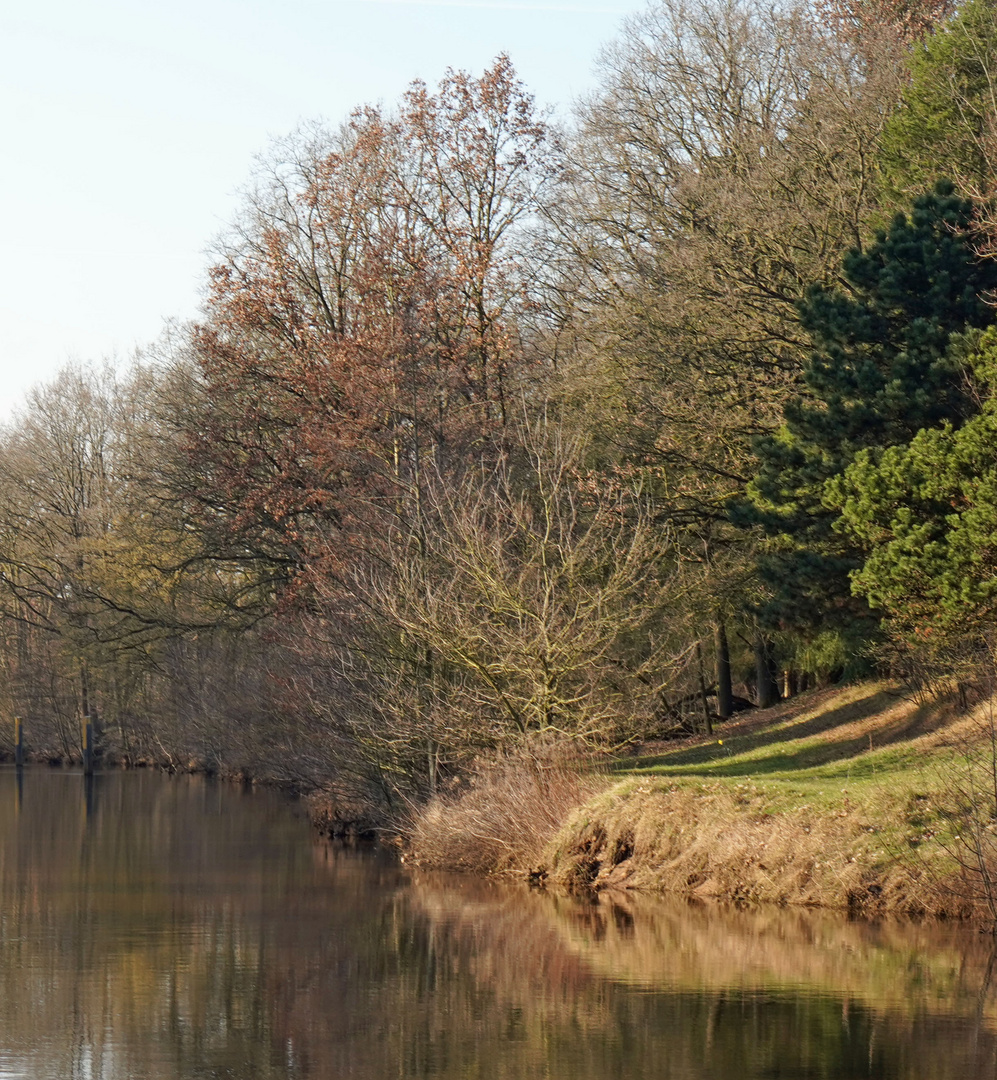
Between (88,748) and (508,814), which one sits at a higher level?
(88,748)

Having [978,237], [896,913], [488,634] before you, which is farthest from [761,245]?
[896,913]

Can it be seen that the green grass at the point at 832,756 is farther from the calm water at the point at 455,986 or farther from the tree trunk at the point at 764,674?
the calm water at the point at 455,986

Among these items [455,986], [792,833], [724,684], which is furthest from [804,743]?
[455,986]

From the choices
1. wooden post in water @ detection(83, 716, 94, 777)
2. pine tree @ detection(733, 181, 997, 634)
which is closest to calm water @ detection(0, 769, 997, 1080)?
pine tree @ detection(733, 181, 997, 634)

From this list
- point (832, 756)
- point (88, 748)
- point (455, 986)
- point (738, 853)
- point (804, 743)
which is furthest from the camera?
point (88, 748)

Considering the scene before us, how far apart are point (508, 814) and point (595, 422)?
11697 mm

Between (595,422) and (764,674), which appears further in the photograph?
(764,674)

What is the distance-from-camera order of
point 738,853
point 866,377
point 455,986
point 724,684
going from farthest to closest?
point 724,684 < point 866,377 < point 738,853 < point 455,986

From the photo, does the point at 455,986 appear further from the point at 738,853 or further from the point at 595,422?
the point at 595,422

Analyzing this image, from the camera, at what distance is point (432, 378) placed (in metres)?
30.4

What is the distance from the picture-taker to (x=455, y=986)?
49.4ft

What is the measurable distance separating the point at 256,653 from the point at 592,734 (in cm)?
1970

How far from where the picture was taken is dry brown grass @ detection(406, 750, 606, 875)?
22.0 meters

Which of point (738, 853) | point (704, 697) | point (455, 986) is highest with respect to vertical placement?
point (704, 697)
